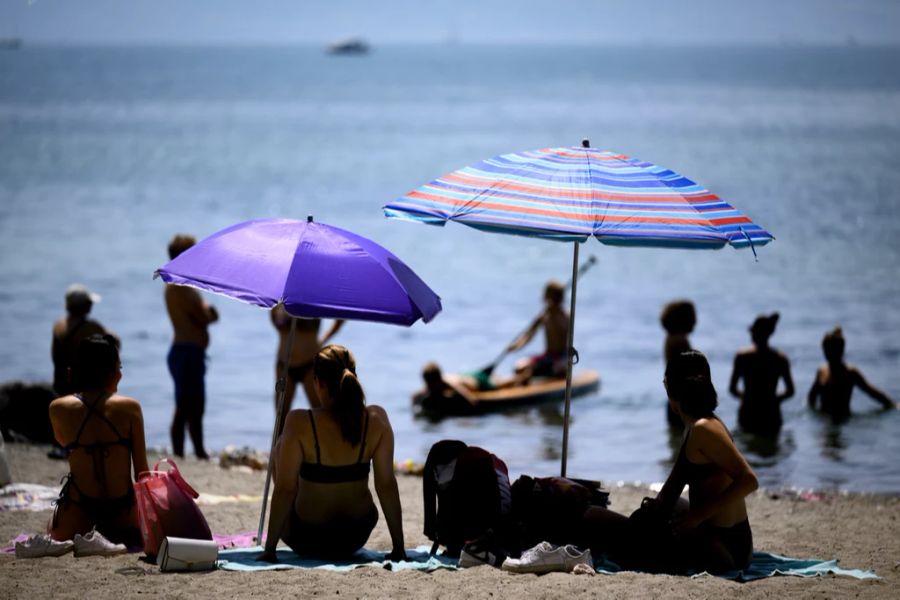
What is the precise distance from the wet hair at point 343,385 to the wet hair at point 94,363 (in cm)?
93

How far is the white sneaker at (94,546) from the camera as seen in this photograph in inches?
222

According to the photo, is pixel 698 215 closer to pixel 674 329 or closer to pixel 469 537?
pixel 469 537

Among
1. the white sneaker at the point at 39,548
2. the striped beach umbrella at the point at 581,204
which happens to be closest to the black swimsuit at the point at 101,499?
the white sneaker at the point at 39,548

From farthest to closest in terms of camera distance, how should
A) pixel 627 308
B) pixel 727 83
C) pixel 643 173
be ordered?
pixel 727 83 → pixel 627 308 → pixel 643 173

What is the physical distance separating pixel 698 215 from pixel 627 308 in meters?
13.9

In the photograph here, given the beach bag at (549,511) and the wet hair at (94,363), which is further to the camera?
the beach bag at (549,511)

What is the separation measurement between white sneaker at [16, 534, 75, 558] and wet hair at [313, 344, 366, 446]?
1.35 metres

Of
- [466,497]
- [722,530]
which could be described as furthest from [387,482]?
[722,530]

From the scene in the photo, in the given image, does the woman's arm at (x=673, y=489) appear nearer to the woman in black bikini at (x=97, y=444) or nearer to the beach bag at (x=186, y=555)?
the beach bag at (x=186, y=555)

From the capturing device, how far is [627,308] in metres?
19.8

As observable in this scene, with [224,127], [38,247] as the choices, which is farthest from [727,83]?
[38,247]

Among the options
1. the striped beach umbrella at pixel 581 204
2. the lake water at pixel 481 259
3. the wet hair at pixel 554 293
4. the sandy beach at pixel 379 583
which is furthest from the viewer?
the wet hair at pixel 554 293

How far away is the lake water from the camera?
12148mm

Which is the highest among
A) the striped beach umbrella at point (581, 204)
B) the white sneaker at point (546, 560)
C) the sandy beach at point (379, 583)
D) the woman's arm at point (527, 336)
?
the striped beach umbrella at point (581, 204)
